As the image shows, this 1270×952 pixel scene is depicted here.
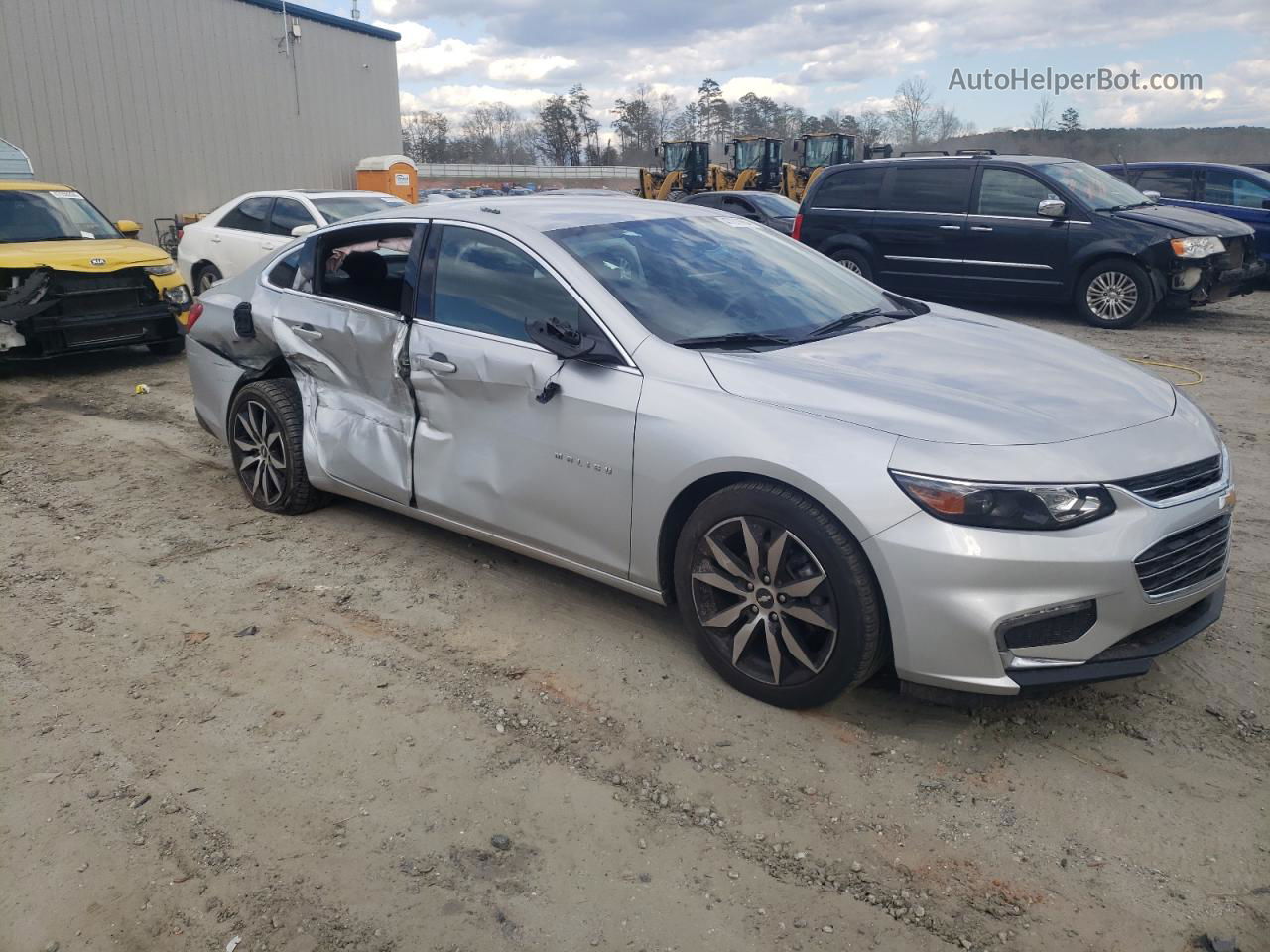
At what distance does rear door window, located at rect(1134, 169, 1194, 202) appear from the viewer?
44.9 ft

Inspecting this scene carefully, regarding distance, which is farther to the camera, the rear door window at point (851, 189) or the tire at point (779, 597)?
the rear door window at point (851, 189)

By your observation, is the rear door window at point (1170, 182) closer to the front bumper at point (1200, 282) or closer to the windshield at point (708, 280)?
the front bumper at point (1200, 282)

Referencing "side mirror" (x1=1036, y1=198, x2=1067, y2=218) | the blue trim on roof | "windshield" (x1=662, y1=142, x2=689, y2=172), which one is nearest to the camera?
"side mirror" (x1=1036, y1=198, x2=1067, y2=218)

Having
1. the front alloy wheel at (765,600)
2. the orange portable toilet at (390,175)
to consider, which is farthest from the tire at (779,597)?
the orange portable toilet at (390,175)

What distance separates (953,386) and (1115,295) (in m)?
8.50

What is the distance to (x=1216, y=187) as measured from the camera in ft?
43.9

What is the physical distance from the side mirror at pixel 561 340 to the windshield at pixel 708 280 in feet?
0.75

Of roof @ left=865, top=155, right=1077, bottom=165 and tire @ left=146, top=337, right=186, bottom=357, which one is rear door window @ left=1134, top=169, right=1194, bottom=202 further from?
tire @ left=146, top=337, right=186, bottom=357

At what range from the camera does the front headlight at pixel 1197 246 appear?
33.3 feet

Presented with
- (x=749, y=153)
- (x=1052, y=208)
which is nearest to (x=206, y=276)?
(x=1052, y=208)

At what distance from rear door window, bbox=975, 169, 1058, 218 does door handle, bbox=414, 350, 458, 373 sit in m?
8.84

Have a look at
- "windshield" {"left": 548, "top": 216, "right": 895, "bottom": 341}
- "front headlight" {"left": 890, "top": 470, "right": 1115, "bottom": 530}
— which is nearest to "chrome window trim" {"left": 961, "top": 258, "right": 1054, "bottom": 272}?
"windshield" {"left": 548, "top": 216, "right": 895, "bottom": 341}

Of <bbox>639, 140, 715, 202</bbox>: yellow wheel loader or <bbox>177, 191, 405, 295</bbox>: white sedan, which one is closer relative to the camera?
<bbox>177, 191, 405, 295</bbox>: white sedan

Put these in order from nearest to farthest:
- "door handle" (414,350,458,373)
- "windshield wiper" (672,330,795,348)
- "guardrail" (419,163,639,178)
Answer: "windshield wiper" (672,330,795,348) < "door handle" (414,350,458,373) < "guardrail" (419,163,639,178)
